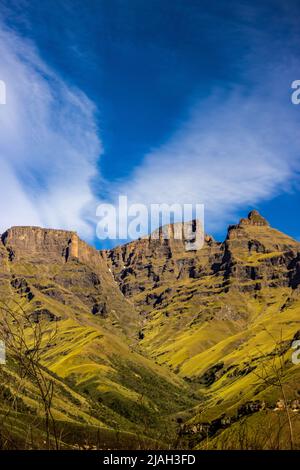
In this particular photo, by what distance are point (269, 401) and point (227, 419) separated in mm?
17894

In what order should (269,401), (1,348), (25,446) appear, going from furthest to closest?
(269,401) < (1,348) < (25,446)

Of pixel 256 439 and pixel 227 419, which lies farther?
pixel 227 419

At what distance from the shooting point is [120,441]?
7.72 meters

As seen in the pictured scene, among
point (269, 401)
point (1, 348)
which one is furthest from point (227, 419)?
point (1, 348)

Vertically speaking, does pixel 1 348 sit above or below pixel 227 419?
above
